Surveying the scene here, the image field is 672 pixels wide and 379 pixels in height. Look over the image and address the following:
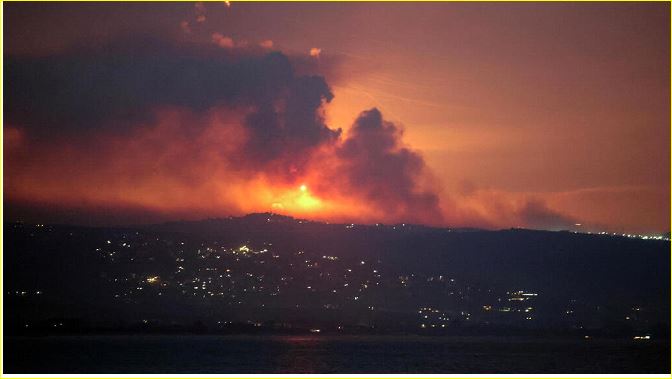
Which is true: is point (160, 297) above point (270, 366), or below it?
above

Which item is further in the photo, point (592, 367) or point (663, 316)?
point (663, 316)

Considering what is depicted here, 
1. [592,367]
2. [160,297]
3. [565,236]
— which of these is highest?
[565,236]

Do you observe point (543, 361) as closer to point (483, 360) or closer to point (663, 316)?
point (483, 360)

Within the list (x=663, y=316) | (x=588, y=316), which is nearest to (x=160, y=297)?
(x=588, y=316)

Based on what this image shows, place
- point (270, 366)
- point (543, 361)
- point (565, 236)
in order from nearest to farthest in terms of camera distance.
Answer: point (270, 366) → point (543, 361) → point (565, 236)

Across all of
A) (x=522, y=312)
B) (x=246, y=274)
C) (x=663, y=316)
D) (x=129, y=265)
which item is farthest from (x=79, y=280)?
(x=663, y=316)

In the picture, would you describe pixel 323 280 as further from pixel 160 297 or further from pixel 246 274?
pixel 160 297

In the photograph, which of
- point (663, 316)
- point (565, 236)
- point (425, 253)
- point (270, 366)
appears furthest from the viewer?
point (565, 236)

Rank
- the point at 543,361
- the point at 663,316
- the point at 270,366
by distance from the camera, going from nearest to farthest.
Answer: the point at 270,366, the point at 543,361, the point at 663,316

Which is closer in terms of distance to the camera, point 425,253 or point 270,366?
point 270,366
